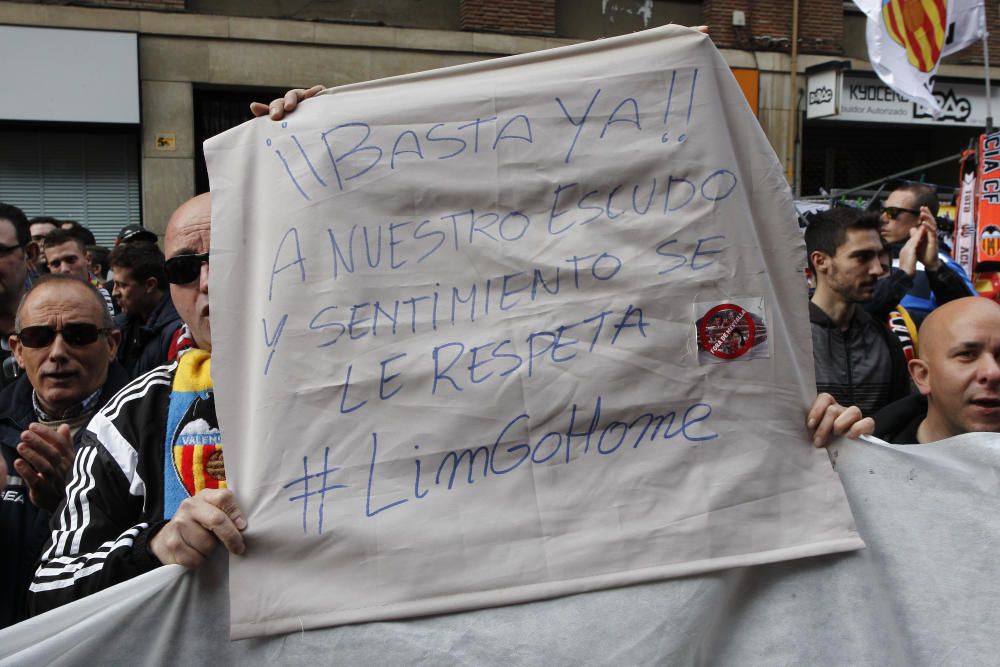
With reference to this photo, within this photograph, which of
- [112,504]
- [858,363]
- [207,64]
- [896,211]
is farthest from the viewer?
[207,64]

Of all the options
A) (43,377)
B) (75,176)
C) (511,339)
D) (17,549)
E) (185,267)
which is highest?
(75,176)

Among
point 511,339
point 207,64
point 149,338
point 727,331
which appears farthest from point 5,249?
point 207,64

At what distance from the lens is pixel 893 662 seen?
1647 mm

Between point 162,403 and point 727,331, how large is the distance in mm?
1177

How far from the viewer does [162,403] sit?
196 cm

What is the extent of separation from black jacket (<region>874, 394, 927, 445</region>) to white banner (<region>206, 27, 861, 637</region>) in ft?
3.47

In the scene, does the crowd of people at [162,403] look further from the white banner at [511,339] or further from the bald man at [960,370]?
the white banner at [511,339]

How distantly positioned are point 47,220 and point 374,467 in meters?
6.37

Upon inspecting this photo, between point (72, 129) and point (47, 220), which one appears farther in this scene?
point (72, 129)

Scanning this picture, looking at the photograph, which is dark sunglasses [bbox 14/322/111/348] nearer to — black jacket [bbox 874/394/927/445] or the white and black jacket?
the white and black jacket

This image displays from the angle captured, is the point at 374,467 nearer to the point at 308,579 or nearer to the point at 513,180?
the point at 308,579

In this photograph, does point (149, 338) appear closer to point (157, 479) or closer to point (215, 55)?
point (157, 479)

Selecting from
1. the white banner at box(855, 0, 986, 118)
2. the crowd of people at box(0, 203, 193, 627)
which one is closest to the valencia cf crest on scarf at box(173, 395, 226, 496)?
the crowd of people at box(0, 203, 193, 627)

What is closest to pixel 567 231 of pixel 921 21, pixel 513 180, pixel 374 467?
pixel 513 180
